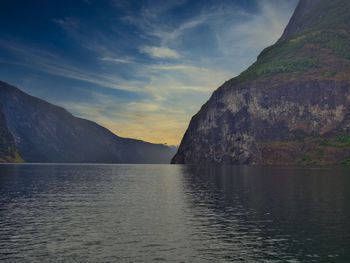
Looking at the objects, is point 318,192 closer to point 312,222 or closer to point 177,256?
point 312,222

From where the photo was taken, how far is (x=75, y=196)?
96812 millimetres

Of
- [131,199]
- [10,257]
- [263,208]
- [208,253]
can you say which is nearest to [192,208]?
[263,208]

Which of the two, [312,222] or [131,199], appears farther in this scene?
[131,199]

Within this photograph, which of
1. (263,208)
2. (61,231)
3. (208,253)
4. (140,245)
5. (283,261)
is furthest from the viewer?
(263,208)

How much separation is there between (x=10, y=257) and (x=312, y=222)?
4042cm

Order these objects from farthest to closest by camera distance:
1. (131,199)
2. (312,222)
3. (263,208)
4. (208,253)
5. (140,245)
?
(131,199), (263,208), (312,222), (140,245), (208,253)

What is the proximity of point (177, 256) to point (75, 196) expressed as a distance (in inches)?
2399

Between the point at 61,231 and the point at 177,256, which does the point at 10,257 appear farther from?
the point at 177,256

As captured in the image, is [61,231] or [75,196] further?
[75,196]

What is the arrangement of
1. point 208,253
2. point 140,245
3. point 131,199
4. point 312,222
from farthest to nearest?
point 131,199
point 312,222
point 140,245
point 208,253

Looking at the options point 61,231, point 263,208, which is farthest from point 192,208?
point 61,231

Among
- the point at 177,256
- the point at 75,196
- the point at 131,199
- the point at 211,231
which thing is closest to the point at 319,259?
the point at 177,256

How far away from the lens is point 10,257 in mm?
40094

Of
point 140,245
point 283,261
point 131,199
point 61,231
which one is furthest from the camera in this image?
point 131,199
